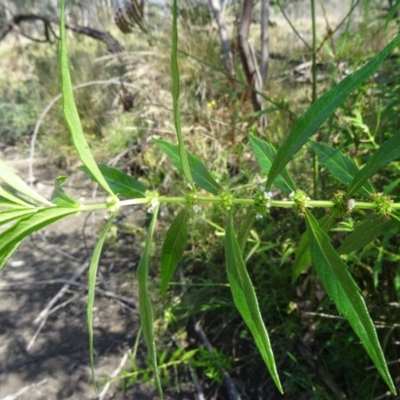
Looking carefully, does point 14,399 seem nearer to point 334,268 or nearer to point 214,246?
point 214,246

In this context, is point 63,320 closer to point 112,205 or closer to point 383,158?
point 112,205

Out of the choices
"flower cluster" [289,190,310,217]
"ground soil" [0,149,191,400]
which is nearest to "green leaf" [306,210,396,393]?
"flower cluster" [289,190,310,217]

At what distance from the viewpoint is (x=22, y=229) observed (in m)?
0.46

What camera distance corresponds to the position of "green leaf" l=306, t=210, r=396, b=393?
43 cm

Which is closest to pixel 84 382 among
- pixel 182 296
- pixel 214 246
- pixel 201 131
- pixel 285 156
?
pixel 182 296

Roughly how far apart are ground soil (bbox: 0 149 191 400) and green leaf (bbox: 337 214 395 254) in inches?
54.5

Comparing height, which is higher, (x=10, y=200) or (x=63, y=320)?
(x=10, y=200)

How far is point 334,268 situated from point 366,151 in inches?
44.4

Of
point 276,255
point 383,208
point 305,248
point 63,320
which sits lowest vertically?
point 63,320

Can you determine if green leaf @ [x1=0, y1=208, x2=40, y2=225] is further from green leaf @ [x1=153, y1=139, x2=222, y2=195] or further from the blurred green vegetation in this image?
the blurred green vegetation

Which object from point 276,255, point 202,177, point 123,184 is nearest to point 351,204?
point 202,177

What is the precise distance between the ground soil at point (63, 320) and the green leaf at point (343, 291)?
150 centimetres

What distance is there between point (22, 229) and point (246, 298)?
274 millimetres

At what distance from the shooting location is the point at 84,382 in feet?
6.22
